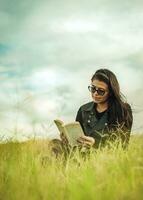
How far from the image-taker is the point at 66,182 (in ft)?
17.7

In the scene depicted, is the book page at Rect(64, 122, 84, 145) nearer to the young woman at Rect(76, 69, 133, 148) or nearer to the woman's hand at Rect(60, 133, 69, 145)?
the woman's hand at Rect(60, 133, 69, 145)

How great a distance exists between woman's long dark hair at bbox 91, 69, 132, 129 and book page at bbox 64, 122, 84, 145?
80 centimetres

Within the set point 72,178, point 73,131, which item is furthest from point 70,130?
point 72,178

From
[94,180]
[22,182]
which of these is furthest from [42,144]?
[94,180]

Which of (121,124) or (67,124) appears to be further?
(121,124)

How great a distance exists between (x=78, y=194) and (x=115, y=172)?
Result: 1.91ft

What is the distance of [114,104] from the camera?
7836 mm

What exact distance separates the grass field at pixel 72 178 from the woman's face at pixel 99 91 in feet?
3.94

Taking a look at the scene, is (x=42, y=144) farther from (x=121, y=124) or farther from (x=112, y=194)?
(x=112, y=194)

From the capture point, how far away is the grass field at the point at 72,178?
4.61m

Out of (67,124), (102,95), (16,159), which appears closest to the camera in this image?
(16,159)

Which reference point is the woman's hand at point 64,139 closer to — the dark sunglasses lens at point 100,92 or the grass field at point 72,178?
the grass field at point 72,178

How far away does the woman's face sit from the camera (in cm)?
759

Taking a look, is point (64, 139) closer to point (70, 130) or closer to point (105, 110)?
point (70, 130)
